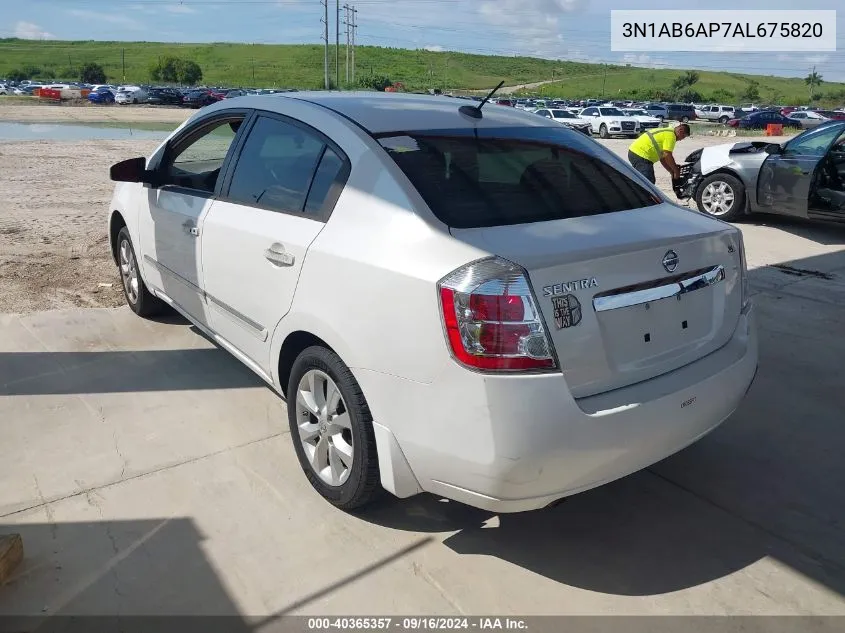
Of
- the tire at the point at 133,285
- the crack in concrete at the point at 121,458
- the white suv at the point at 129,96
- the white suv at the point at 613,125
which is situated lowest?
the crack in concrete at the point at 121,458

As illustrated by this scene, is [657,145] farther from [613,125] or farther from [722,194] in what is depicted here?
[613,125]

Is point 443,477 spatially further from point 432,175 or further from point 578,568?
point 432,175

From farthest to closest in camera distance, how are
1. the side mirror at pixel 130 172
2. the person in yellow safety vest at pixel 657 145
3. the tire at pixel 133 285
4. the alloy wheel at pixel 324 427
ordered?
the person in yellow safety vest at pixel 657 145 < the tire at pixel 133 285 < the side mirror at pixel 130 172 < the alloy wheel at pixel 324 427

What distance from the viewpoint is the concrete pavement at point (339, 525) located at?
263 cm

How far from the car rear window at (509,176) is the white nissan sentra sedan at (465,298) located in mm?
11

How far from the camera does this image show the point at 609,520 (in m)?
3.11

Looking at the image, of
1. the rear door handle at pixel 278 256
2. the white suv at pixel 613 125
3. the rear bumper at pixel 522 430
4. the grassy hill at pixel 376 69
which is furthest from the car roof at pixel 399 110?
the grassy hill at pixel 376 69

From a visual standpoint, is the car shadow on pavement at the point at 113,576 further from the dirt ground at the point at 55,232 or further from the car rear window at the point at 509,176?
the dirt ground at the point at 55,232

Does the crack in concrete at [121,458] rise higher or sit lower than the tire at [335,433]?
lower

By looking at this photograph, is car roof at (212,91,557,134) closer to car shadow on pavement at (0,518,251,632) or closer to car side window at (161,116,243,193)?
car side window at (161,116,243,193)

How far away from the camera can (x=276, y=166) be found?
3.45 m

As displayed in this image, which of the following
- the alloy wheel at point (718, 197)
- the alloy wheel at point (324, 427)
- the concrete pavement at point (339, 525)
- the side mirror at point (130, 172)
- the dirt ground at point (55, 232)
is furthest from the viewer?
the alloy wheel at point (718, 197)

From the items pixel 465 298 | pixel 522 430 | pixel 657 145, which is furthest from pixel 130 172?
pixel 657 145

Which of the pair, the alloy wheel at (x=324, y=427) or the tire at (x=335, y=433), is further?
the alloy wheel at (x=324, y=427)
